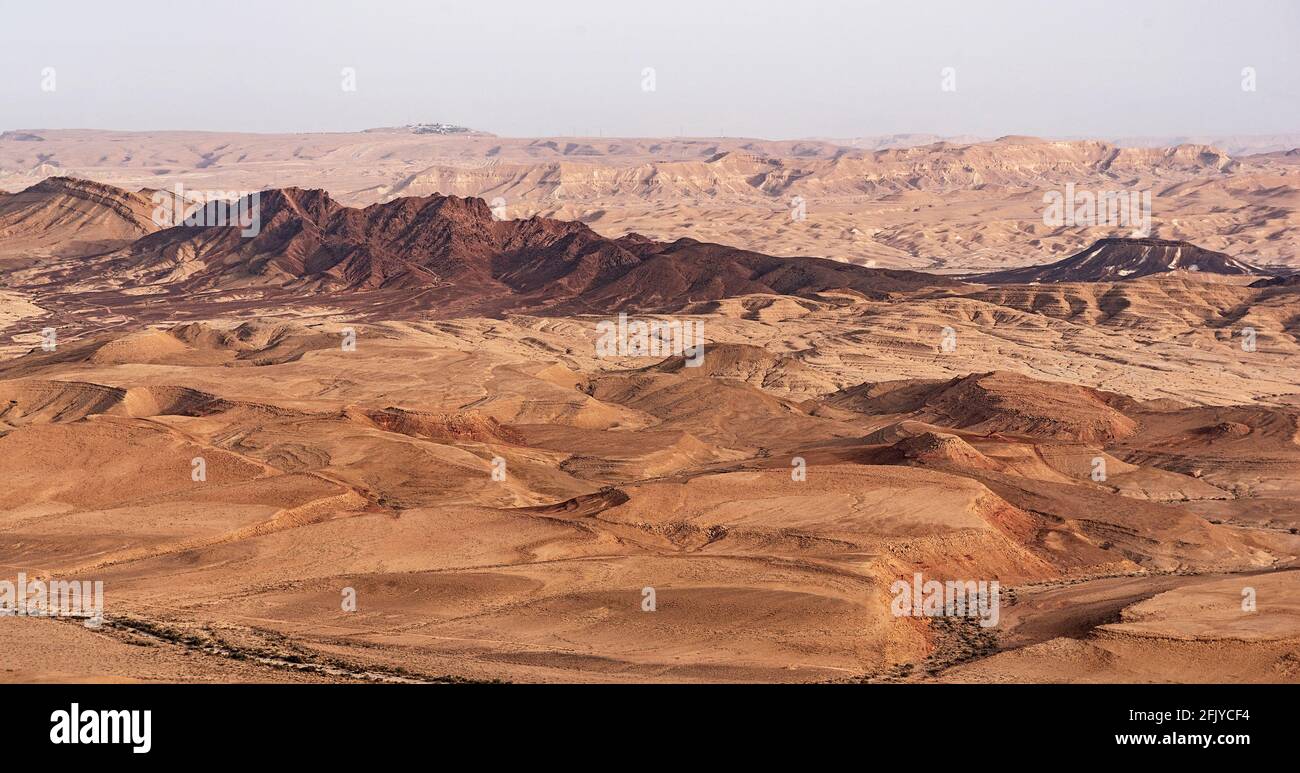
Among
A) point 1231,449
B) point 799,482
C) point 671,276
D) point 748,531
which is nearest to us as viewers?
point 748,531

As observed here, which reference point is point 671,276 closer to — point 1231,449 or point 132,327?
point 132,327

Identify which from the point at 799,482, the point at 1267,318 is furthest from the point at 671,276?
the point at 799,482

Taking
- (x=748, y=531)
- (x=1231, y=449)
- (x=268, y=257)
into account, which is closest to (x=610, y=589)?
(x=748, y=531)

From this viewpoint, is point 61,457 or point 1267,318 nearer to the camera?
point 61,457

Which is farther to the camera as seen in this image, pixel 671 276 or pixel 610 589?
pixel 671 276

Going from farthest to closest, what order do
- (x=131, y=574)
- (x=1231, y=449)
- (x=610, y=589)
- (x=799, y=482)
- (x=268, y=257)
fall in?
(x=268, y=257)
(x=1231, y=449)
(x=799, y=482)
(x=131, y=574)
(x=610, y=589)
